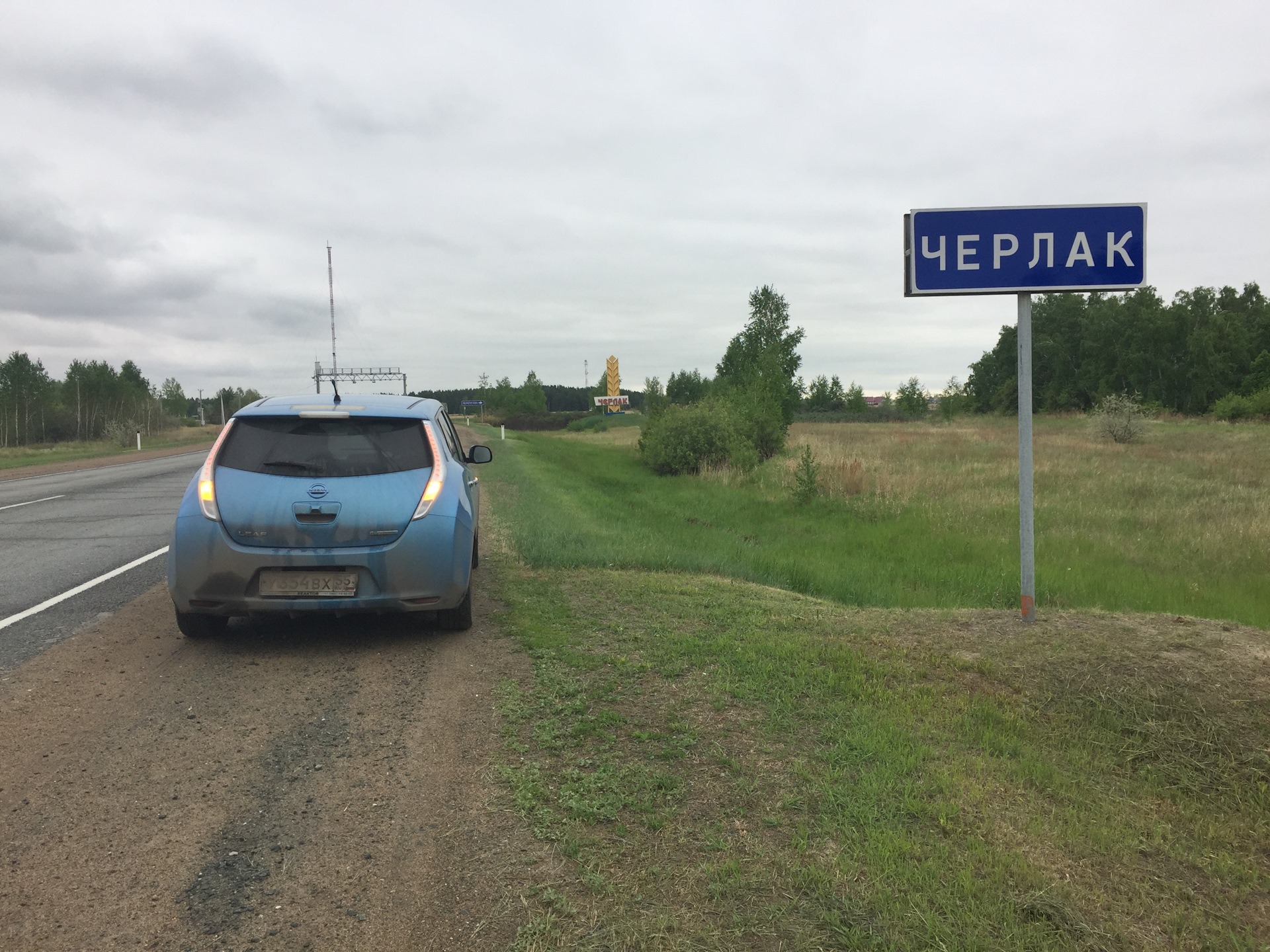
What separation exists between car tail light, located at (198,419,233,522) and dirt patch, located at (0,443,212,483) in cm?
1828

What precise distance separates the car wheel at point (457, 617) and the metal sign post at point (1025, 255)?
3958 millimetres

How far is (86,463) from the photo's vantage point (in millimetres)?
28828

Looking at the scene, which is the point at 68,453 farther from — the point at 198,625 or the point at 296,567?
the point at 296,567

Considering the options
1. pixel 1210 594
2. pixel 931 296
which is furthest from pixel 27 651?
pixel 1210 594

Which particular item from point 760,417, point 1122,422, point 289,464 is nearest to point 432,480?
point 289,464

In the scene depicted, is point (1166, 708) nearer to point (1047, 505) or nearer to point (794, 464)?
point (1047, 505)

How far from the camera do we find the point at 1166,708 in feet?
13.7

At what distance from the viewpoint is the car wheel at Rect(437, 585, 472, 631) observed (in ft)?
20.2

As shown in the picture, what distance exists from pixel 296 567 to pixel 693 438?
2648 cm

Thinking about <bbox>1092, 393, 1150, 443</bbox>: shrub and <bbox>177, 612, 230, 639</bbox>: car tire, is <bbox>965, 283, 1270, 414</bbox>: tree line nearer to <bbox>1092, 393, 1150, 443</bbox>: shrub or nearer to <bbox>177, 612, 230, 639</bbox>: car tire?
<bbox>1092, 393, 1150, 443</bbox>: shrub

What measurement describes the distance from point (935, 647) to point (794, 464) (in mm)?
24169

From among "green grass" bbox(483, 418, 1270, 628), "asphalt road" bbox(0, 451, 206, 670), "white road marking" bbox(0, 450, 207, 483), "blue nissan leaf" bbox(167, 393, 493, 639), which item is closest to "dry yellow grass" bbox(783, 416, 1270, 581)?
"green grass" bbox(483, 418, 1270, 628)

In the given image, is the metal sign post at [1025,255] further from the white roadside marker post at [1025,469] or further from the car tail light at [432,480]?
the car tail light at [432,480]

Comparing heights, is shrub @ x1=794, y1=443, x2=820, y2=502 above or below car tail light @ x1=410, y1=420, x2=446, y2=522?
below
